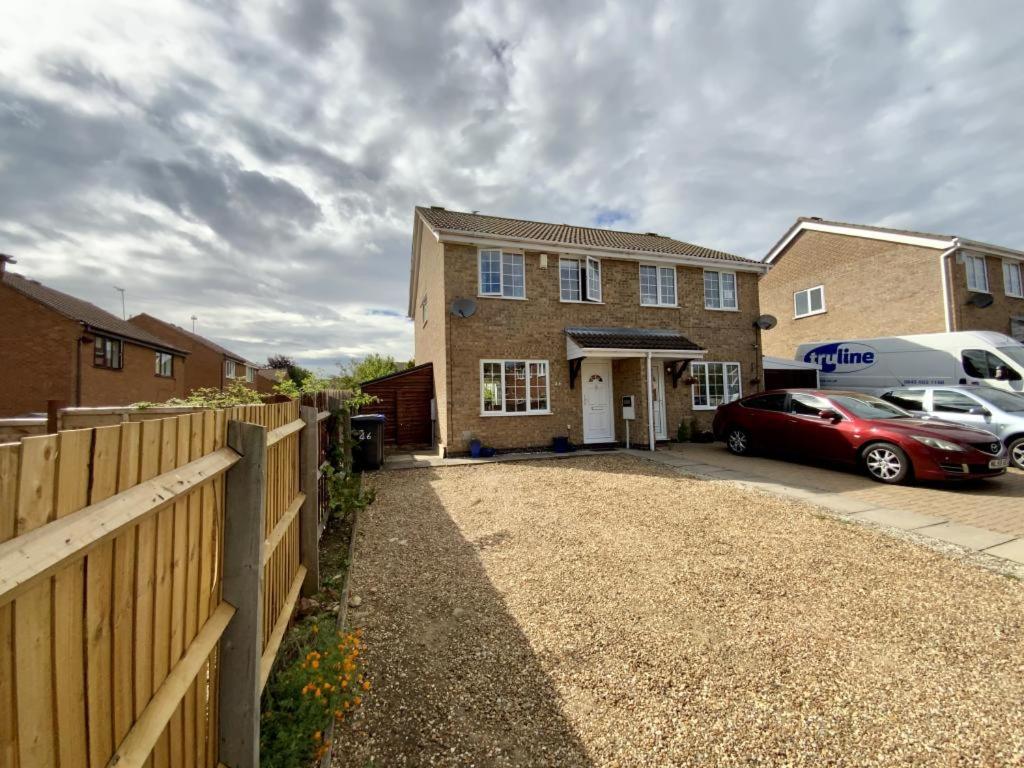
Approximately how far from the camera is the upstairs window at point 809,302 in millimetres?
19172

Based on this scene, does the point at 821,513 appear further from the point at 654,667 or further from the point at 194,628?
the point at 194,628

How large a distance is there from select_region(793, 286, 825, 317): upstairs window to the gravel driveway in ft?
57.2

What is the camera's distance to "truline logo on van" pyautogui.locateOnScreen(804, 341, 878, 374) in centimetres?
1504

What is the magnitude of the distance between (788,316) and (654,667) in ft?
72.2

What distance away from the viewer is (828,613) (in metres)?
3.48

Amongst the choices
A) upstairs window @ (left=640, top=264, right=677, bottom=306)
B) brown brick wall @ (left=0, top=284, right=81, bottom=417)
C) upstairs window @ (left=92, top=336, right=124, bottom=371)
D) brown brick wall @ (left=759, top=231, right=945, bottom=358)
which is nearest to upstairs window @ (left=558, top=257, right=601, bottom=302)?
upstairs window @ (left=640, top=264, right=677, bottom=306)

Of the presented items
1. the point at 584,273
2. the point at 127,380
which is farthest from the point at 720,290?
the point at 127,380

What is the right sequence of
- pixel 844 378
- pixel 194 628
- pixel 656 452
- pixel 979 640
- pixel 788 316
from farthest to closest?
pixel 788 316, pixel 844 378, pixel 656 452, pixel 979 640, pixel 194 628

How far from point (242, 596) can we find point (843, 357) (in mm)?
18941

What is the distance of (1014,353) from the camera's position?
40.1 feet

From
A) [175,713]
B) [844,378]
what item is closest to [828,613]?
[175,713]

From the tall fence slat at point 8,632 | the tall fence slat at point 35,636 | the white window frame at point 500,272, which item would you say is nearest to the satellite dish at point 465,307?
the white window frame at point 500,272

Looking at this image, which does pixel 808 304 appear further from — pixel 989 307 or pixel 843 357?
pixel 989 307

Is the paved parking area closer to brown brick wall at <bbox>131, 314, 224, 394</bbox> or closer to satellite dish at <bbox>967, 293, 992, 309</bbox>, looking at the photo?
satellite dish at <bbox>967, 293, 992, 309</bbox>
